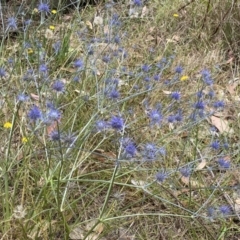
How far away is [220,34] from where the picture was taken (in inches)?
114

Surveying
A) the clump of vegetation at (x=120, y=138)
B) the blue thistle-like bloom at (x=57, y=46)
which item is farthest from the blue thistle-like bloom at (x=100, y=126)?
the blue thistle-like bloom at (x=57, y=46)

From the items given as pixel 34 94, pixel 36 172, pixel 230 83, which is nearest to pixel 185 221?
pixel 36 172

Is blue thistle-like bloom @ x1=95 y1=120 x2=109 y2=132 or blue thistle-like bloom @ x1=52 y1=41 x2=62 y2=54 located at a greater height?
blue thistle-like bloom @ x1=95 y1=120 x2=109 y2=132

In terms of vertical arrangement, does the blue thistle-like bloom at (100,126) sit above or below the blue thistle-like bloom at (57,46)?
above

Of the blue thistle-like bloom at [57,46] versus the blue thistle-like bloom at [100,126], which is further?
the blue thistle-like bloom at [57,46]

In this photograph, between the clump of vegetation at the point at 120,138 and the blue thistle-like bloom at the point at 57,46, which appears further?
the blue thistle-like bloom at the point at 57,46

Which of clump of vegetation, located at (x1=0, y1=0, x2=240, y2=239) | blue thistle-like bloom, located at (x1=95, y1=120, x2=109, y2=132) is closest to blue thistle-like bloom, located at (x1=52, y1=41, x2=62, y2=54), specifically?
clump of vegetation, located at (x1=0, y1=0, x2=240, y2=239)

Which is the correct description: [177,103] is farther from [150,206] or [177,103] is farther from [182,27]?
[182,27]

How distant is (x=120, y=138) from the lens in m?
1.41

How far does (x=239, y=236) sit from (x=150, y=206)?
30cm

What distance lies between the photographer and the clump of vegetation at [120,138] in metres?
1.43

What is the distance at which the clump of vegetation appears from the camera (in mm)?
1430

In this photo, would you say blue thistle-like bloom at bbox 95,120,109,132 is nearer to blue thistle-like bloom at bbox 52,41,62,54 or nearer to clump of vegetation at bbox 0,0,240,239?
clump of vegetation at bbox 0,0,240,239

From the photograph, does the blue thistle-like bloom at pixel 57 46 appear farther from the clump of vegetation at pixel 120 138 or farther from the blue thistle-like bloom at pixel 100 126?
the blue thistle-like bloom at pixel 100 126
